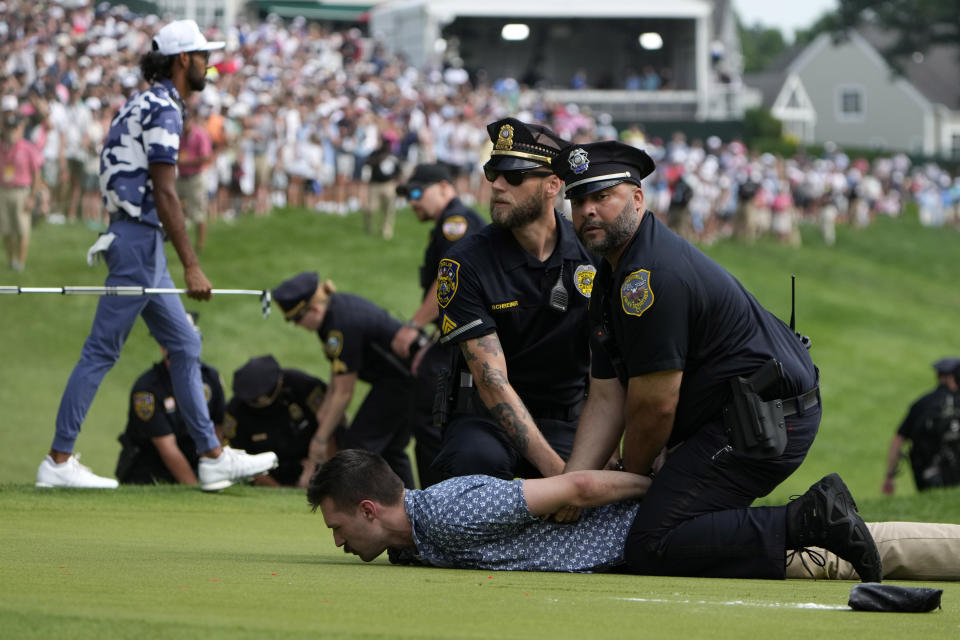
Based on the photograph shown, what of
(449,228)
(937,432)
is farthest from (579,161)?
(937,432)

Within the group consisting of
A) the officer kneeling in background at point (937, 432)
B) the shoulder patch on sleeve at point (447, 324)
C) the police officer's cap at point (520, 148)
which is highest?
the police officer's cap at point (520, 148)

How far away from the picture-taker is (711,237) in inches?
1441

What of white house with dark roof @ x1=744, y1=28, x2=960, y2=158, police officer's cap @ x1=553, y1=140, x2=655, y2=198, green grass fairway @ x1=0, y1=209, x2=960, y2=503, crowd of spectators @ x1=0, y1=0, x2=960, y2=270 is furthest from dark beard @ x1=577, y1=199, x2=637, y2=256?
white house with dark roof @ x1=744, y1=28, x2=960, y2=158

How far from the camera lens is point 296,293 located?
9.91 meters

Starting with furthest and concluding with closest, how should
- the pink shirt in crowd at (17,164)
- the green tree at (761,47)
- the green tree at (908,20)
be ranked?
1. the green tree at (761,47)
2. the green tree at (908,20)
3. the pink shirt in crowd at (17,164)

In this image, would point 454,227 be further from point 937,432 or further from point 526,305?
point 937,432

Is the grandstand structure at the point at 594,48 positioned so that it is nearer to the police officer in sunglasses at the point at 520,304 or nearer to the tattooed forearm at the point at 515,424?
the police officer in sunglasses at the point at 520,304

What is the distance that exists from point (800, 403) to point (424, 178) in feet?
15.6

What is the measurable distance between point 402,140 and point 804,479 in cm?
1399

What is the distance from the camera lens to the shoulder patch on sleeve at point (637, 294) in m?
5.22

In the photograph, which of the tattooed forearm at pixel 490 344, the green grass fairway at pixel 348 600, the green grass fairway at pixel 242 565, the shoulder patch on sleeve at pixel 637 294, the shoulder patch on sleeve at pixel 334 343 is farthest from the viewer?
the shoulder patch on sleeve at pixel 334 343

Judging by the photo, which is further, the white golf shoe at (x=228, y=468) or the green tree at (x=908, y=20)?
the green tree at (x=908, y=20)

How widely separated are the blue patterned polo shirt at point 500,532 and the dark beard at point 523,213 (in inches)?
53.4

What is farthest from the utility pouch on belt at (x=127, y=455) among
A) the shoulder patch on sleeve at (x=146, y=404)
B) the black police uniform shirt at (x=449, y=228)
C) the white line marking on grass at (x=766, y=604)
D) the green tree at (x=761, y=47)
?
the green tree at (x=761, y=47)
